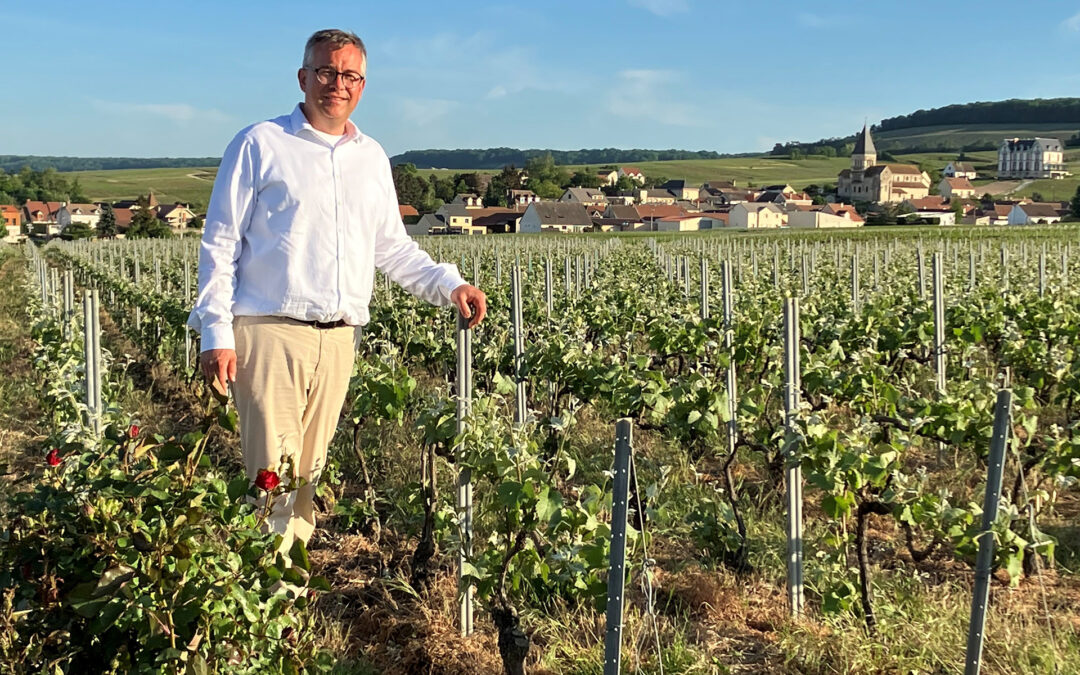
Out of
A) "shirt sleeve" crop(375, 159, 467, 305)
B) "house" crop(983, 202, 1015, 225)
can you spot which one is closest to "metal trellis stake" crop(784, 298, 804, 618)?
"shirt sleeve" crop(375, 159, 467, 305)

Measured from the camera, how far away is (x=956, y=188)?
10838 cm

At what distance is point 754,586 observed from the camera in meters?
3.84

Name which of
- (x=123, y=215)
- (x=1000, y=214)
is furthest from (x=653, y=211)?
(x=123, y=215)

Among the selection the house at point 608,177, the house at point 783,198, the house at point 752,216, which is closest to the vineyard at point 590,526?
the house at point 752,216

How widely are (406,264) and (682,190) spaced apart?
111m

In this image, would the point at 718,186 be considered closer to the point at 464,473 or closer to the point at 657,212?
the point at 657,212

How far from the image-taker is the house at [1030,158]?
402 ft

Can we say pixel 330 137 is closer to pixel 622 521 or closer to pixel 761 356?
pixel 622 521

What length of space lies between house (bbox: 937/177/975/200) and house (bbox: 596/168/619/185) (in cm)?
3907

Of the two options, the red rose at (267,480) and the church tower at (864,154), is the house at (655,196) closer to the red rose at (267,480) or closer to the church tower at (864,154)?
the church tower at (864,154)

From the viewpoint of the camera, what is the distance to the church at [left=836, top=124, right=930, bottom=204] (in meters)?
107

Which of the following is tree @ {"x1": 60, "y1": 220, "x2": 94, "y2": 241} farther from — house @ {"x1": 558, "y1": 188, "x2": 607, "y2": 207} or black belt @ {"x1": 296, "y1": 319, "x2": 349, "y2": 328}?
black belt @ {"x1": 296, "y1": 319, "x2": 349, "y2": 328}

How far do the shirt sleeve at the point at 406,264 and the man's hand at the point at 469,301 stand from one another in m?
0.05

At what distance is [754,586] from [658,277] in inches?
337
